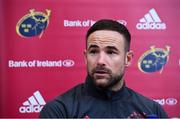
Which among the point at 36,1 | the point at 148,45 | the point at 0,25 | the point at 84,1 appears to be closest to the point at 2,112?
the point at 0,25

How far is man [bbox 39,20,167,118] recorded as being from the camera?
47.6 inches

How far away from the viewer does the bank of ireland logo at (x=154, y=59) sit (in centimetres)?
220

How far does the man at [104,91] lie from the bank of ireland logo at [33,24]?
2.99ft

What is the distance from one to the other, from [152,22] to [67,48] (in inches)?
22.9

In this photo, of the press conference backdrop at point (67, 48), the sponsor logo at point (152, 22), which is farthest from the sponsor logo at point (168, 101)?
the sponsor logo at point (152, 22)

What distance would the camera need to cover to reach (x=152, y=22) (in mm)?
2203

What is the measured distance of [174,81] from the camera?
2.21 m

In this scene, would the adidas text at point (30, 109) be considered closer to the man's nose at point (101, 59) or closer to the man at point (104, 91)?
the man at point (104, 91)

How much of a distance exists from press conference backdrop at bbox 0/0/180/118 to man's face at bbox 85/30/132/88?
2.95ft

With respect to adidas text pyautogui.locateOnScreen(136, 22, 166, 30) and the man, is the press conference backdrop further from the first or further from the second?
the man

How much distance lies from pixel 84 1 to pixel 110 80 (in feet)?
3.47

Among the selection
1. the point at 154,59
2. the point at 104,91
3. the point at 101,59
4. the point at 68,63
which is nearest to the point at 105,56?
the point at 101,59

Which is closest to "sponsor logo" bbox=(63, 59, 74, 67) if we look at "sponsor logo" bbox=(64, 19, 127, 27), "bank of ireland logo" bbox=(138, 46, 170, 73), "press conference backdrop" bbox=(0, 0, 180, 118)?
"press conference backdrop" bbox=(0, 0, 180, 118)

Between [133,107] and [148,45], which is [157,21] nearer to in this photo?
Result: [148,45]
